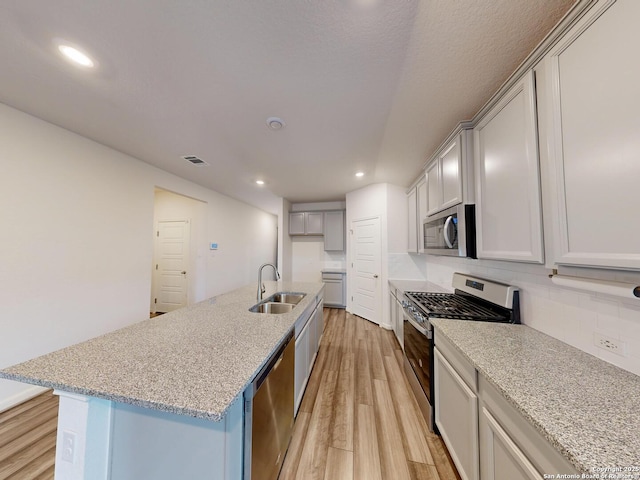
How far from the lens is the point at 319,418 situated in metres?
1.81

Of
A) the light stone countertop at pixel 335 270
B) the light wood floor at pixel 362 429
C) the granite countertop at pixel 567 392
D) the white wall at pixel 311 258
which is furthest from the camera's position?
the white wall at pixel 311 258

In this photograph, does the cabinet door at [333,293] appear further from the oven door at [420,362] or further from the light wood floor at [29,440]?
the light wood floor at [29,440]

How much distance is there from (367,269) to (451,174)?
2494mm

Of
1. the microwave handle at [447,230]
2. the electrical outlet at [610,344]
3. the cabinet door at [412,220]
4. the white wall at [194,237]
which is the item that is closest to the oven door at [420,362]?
the microwave handle at [447,230]

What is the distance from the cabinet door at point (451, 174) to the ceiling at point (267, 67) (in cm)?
28

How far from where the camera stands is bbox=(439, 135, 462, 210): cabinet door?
1.72 metres

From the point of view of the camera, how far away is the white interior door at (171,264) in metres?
4.35

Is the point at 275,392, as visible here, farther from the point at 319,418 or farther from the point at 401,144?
the point at 401,144

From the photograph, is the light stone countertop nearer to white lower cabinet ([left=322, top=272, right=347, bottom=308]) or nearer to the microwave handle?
white lower cabinet ([left=322, top=272, right=347, bottom=308])

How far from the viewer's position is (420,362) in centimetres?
186

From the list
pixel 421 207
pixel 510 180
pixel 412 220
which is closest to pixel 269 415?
pixel 510 180

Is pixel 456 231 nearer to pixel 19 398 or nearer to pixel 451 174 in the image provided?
pixel 451 174

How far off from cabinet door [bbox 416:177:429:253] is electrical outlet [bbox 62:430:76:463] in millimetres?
3083

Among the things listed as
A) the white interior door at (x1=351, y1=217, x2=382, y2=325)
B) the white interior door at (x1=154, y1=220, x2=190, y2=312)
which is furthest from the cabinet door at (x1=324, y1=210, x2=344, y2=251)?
the white interior door at (x1=154, y1=220, x2=190, y2=312)
